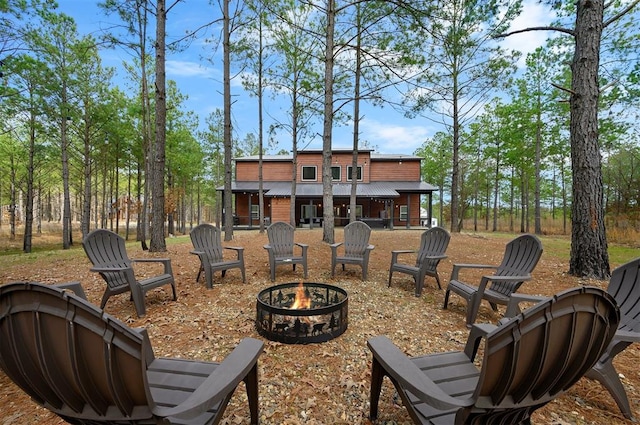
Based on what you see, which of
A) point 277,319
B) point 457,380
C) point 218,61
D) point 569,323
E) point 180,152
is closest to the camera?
point 569,323

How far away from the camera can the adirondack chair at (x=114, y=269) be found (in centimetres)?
358

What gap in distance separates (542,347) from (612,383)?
146 centimetres

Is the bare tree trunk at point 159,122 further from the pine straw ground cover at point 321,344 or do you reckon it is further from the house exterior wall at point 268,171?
the house exterior wall at point 268,171

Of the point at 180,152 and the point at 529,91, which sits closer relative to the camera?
the point at 529,91

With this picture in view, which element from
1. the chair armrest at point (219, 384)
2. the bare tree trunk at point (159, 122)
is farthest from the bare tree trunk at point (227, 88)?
the chair armrest at point (219, 384)

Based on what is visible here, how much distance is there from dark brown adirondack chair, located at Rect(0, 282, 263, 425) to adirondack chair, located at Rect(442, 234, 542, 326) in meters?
3.31

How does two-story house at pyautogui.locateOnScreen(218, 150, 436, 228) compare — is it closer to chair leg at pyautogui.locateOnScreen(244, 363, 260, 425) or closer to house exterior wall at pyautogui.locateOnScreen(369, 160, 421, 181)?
house exterior wall at pyautogui.locateOnScreen(369, 160, 421, 181)

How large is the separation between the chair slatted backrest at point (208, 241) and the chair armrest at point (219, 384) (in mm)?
3462

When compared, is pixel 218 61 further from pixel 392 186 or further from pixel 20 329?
pixel 392 186

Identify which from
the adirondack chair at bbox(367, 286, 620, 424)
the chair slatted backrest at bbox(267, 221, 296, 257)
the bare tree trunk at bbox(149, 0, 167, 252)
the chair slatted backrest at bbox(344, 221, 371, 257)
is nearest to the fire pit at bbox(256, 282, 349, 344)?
the adirondack chair at bbox(367, 286, 620, 424)

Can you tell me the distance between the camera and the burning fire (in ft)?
10.6

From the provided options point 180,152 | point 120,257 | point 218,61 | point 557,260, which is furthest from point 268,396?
point 180,152

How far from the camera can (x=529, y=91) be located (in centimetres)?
1698

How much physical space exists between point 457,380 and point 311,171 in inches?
851
